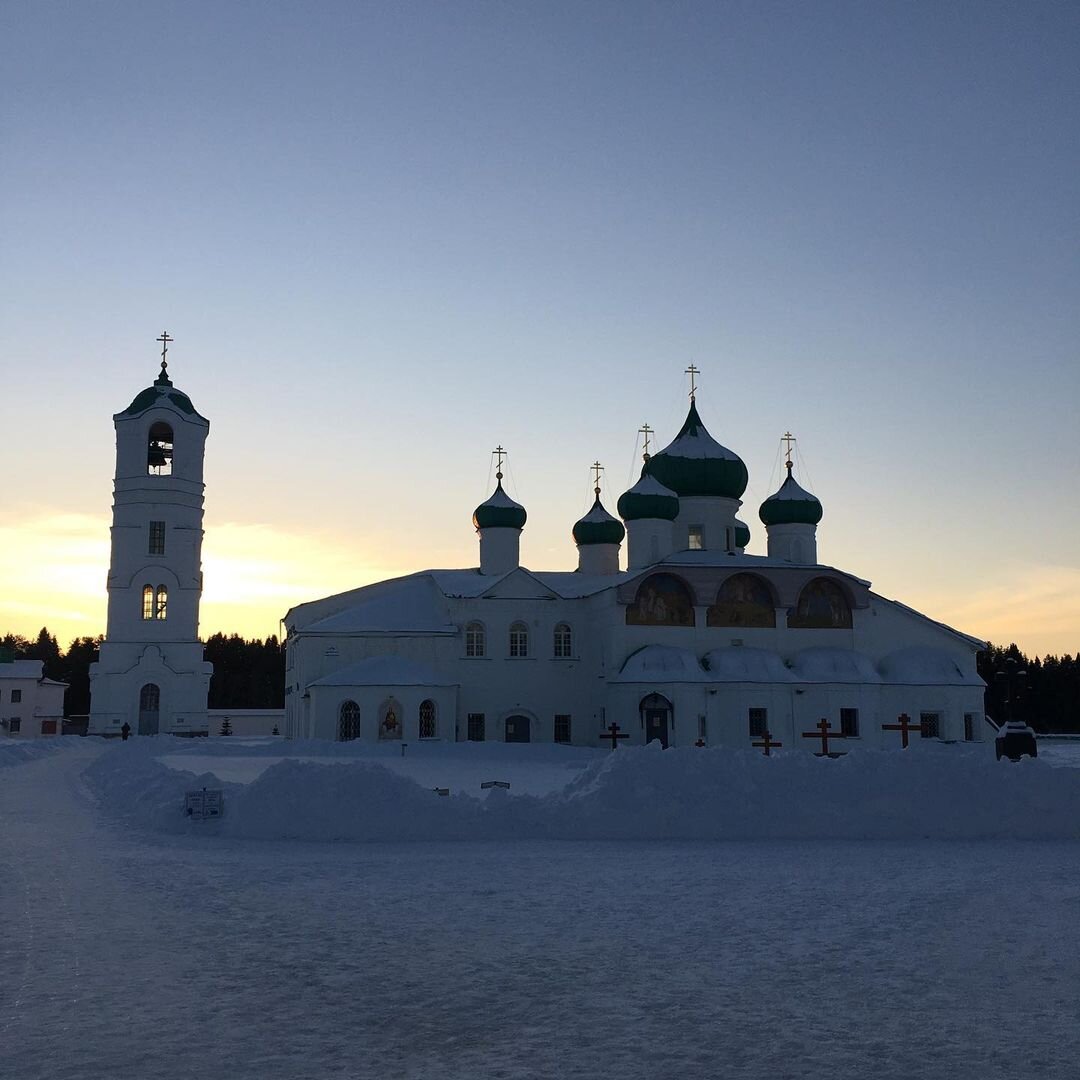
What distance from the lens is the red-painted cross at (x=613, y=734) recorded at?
36362mm

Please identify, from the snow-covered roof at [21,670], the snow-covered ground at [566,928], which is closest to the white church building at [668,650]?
the snow-covered ground at [566,928]

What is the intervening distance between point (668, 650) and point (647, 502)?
21.3 feet

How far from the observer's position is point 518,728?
42.8m

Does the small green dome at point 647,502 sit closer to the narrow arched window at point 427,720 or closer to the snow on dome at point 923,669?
the snow on dome at point 923,669

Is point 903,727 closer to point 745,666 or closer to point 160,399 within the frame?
point 745,666

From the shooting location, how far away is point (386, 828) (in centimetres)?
1571

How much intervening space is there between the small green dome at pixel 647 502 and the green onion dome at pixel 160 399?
19.8 m

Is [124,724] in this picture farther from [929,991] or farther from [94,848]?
[929,991]

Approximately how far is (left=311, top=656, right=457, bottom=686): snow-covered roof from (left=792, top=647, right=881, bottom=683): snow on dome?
12.3 m

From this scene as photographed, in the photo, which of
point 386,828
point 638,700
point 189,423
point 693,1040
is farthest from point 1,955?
point 189,423

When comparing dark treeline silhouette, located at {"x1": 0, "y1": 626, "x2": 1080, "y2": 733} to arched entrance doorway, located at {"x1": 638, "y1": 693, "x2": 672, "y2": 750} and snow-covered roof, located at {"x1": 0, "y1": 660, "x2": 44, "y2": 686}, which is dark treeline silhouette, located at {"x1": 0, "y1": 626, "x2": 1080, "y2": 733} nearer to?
snow-covered roof, located at {"x1": 0, "y1": 660, "x2": 44, "y2": 686}

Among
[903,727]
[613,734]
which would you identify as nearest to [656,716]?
[613,734]

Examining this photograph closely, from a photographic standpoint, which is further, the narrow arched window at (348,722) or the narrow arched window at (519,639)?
the narrow arched window at (519,639)

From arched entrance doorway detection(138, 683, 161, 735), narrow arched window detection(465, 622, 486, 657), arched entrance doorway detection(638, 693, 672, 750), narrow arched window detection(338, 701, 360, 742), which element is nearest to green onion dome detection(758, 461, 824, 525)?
arched entrance doorway detection(638, 693, 672, 750)
